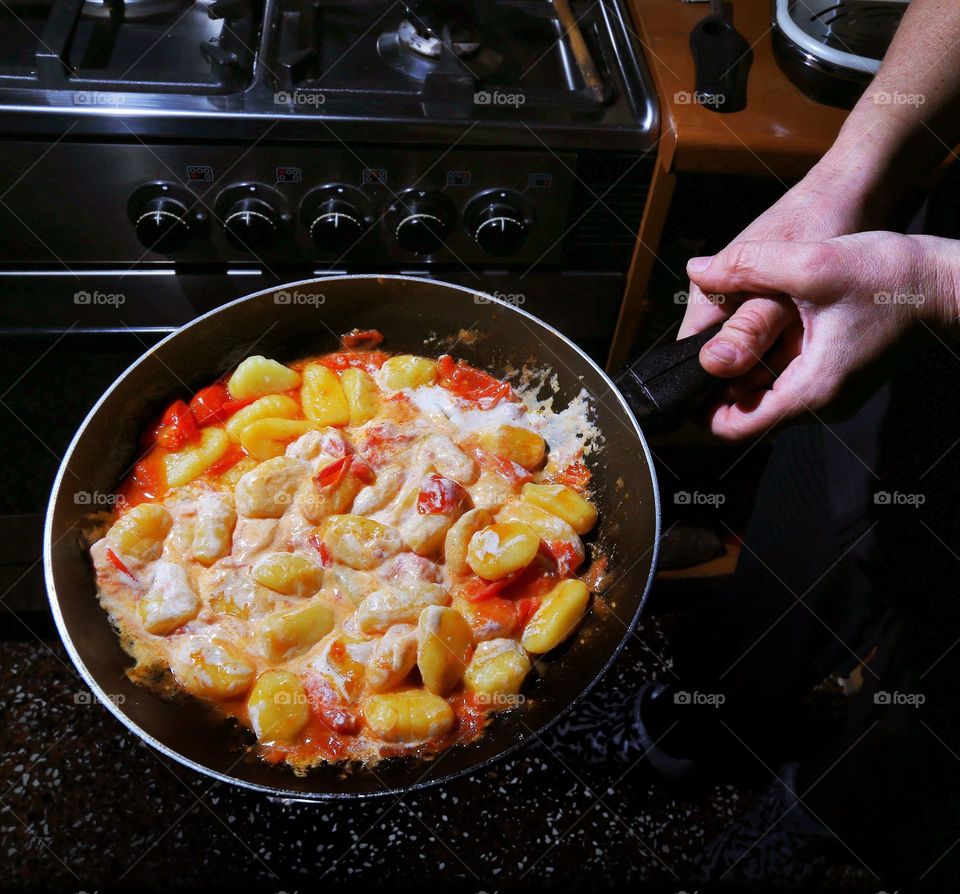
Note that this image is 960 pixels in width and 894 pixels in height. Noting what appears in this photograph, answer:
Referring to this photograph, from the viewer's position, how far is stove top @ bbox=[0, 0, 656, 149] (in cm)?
130

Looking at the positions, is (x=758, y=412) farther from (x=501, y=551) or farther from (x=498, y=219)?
(x=498, y=219)

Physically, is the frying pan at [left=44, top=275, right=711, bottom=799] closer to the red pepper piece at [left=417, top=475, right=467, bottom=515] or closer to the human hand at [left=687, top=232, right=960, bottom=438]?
the human hand at [left=687, top=232, right=960, bottom=438]

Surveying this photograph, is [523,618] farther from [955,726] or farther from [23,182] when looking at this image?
[23,182]

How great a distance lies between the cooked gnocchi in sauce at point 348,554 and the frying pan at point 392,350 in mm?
29

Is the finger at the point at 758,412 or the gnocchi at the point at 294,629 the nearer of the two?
the gnocchi at the point at 294,629

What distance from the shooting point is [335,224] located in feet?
4.60

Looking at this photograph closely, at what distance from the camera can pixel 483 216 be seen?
1.44 m

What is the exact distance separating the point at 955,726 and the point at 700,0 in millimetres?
1449

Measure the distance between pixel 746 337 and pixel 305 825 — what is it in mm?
1408

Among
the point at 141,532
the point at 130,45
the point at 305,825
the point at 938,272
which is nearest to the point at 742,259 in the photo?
the point at 938,272

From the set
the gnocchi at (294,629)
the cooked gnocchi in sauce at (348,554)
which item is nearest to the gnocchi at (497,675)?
the cooked gnocchi in sauce at (348,554)

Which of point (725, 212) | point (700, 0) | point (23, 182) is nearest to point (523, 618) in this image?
point (725, 212)

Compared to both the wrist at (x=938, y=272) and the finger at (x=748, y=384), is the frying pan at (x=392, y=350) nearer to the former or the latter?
the finger at (x=748, y=384)

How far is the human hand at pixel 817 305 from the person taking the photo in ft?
3.43
